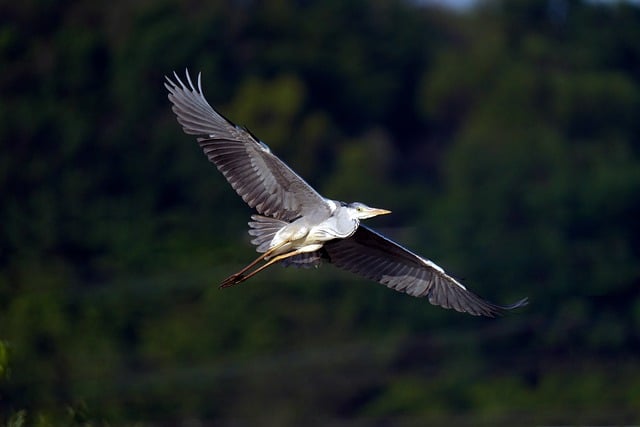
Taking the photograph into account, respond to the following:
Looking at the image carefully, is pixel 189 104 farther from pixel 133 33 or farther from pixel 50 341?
pixel 133 33

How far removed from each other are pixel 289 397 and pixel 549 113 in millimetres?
11224

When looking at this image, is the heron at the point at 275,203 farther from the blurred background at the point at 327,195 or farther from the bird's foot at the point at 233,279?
the blurred background at the point at 327,195

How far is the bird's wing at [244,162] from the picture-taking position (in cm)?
956

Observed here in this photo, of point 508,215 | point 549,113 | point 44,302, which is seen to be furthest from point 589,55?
point 44,302

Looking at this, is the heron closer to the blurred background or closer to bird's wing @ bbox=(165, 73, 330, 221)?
bird's wing @ bbox=(165, 73, 330, 221)

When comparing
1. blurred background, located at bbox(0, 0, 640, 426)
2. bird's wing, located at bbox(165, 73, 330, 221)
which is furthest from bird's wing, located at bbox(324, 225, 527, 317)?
blurred background, located at bbox(0, 0, 640, 426)

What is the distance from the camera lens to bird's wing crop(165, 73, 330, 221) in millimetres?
9562

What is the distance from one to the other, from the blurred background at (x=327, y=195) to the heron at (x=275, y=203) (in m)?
10.9

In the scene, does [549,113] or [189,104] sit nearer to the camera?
[189,104]

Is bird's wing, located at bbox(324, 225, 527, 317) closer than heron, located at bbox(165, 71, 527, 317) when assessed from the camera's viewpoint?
No

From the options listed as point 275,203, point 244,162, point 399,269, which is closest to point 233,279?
point 275,203

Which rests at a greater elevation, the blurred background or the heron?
the blurred background

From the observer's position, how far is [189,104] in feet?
31.6

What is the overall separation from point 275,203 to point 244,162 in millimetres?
341
